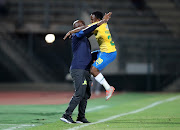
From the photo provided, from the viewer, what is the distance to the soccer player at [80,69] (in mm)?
8312

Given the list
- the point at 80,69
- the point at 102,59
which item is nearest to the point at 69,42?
the point at 102,59

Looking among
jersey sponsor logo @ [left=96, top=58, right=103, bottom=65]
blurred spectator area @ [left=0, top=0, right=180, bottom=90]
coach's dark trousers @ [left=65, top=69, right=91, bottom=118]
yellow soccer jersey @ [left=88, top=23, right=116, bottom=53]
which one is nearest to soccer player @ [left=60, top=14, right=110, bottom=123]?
coach's dark trousers @ [left=65, top=69, right=91, bottom=118]

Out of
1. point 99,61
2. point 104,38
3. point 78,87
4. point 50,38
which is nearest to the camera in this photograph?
point 78,87

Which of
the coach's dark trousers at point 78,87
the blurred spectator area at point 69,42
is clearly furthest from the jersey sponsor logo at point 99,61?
the blurred spectator area at point 69,42

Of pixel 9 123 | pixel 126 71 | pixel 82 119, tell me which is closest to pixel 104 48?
pixel 82 119

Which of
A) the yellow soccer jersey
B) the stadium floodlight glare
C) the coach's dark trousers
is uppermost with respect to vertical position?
the stadium floodlight glare

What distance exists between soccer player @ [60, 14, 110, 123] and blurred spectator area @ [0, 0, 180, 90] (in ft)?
43.2

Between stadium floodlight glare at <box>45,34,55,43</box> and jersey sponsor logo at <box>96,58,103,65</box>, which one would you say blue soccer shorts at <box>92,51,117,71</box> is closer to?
jersey sponsor logo at <box>96,58,103,65</box>

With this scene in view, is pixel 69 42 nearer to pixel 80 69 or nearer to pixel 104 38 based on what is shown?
pixel 104 38

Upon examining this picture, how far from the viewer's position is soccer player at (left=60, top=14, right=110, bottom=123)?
27.3ft

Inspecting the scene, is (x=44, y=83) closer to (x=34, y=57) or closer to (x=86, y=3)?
(x=34, y=57)

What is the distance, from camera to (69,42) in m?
23.0

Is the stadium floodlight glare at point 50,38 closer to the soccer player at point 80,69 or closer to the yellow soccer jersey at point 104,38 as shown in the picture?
the yellow soccer jersey at point 104,38

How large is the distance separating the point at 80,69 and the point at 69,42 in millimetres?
14670
